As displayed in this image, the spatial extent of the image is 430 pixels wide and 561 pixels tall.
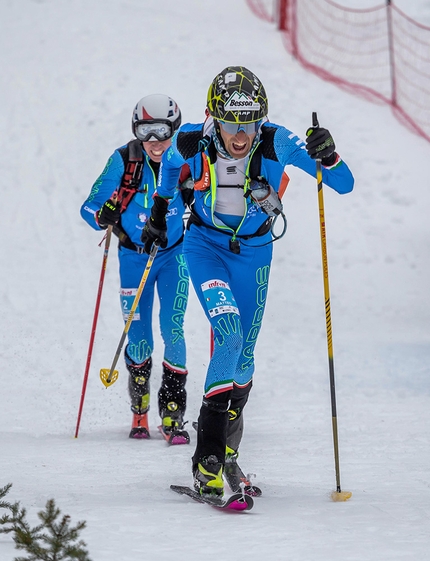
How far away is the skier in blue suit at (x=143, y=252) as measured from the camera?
675cm

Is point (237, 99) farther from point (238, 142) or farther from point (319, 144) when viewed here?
point (319, 144)

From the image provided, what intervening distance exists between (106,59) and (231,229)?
13.0 meters

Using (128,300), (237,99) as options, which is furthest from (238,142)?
(128,300)

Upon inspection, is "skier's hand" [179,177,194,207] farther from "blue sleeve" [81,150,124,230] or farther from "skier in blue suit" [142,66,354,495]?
"blue sleeve" [81,150,124,230]

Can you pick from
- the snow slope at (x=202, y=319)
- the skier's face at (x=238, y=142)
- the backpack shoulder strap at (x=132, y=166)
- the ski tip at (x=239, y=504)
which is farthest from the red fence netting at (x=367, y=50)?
the ski tip at (x=239, y=504)

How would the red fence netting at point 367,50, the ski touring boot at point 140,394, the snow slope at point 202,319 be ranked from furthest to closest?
1. the red fence netting at point 367,50
2. the ski touring boot at point 140,394
3. the snow slope at point 202,319

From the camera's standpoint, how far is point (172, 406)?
698 centimetres

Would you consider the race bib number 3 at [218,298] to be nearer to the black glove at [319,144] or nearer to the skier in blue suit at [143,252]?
the black glove at [319,144]

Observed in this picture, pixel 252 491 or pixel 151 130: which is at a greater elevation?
pixel 151 130

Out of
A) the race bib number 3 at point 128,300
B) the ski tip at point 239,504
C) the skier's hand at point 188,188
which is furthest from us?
the race bib number 3 at point 128,300

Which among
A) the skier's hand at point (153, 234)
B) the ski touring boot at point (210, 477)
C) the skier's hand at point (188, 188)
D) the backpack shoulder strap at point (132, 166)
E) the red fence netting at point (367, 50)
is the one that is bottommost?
the ski touring boot at point (210, 477)

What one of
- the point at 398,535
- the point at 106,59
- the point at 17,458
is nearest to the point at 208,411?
the point at 398,535

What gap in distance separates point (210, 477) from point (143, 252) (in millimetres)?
2453

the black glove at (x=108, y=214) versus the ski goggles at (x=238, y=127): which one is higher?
the ski goggles at (x=238, y=127)
